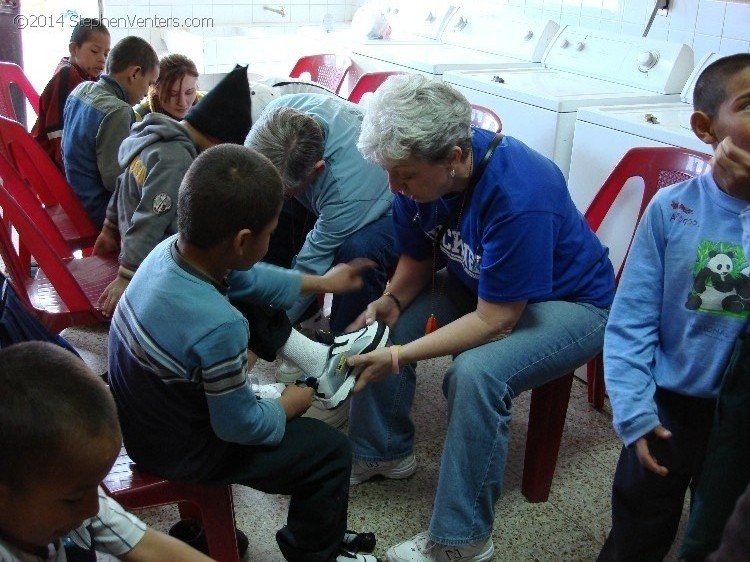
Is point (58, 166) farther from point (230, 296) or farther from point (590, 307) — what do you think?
point (590, 307)

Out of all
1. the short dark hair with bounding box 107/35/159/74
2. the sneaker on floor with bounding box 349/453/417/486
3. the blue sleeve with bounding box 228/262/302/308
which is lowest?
the sneaker on floor with bounding box 349/453/417/486

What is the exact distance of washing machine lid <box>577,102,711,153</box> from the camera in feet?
7.55

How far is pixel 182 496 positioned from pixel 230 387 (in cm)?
32

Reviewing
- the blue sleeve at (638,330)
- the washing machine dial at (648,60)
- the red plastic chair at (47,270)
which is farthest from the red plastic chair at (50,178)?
the washing machine dial at (648,60)

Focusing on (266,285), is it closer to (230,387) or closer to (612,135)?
(230,387)

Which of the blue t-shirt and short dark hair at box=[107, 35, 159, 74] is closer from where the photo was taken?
the blue t-shirt

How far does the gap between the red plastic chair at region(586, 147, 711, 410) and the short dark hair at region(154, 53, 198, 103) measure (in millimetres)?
1461

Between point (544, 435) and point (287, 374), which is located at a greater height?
point (544, 435)

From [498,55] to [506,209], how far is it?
2224 millimetres

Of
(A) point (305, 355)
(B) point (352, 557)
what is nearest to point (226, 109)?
(A) point (305, 355)

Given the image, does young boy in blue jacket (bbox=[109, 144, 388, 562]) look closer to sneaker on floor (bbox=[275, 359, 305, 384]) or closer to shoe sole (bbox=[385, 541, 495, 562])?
shoe sole (bbox=[385, 541, 495, 562])

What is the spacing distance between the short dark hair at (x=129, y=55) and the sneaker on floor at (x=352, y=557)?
72.8 inches

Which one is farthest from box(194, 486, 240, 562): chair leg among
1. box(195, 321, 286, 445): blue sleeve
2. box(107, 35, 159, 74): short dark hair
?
box(107, 35, 159, 74): short dark hair

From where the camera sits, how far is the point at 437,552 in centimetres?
181
